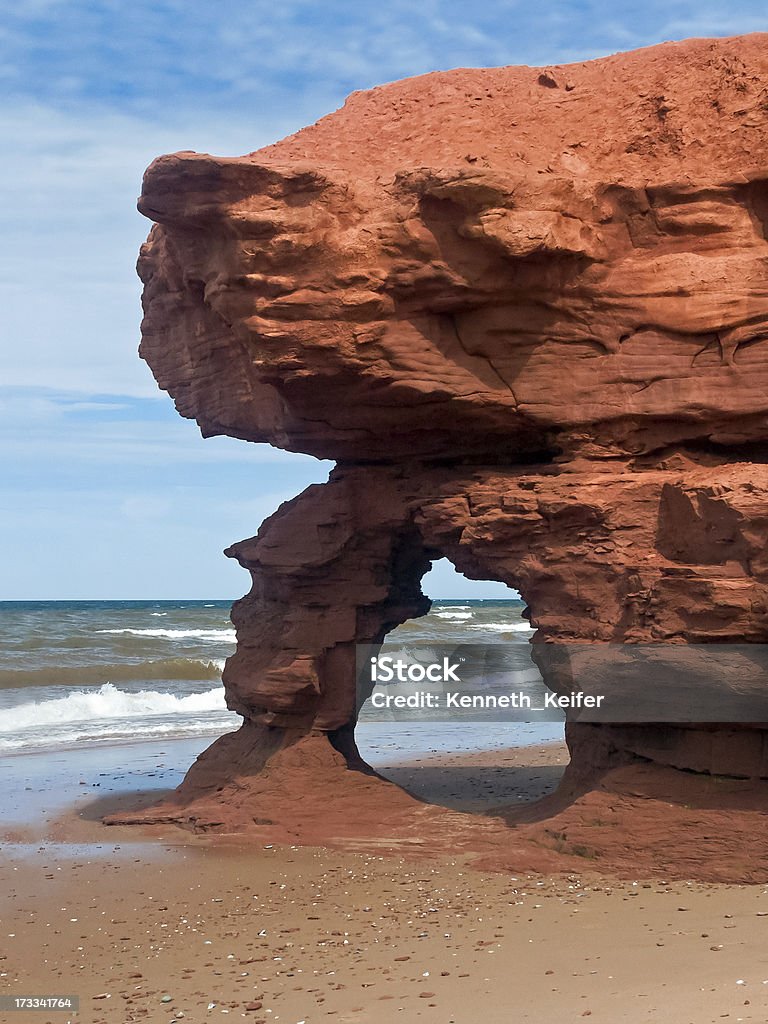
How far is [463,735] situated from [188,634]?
26426 millimetres

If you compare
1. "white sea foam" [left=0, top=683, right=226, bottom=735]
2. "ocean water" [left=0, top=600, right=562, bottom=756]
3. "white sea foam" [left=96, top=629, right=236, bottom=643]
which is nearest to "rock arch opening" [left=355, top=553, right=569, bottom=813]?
"ocean water" [left=0, top=600, right=562, bottom=756]

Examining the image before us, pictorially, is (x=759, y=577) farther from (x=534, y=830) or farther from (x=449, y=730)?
(x=449, y=730)

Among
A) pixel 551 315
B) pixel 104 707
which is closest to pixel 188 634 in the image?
pixel 104 707

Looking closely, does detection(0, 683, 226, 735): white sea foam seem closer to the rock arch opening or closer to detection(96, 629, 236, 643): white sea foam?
the rock arch opening

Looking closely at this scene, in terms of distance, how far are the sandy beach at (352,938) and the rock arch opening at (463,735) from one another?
2.62m

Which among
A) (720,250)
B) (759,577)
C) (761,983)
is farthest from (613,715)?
(720,250)

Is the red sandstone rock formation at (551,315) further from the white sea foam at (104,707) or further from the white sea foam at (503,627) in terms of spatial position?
the white sea foam at (503,627)

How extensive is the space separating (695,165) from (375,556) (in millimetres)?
4964

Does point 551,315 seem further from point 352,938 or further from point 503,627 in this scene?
point 503,627

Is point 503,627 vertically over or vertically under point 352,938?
under

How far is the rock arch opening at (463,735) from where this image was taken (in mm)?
13062

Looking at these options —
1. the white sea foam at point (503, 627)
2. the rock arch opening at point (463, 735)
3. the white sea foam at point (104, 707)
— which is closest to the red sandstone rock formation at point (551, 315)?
the rock arch opening at point (463, 735)

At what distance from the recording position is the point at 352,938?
26.1 ft

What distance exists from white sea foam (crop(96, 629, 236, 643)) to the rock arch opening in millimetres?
12791
